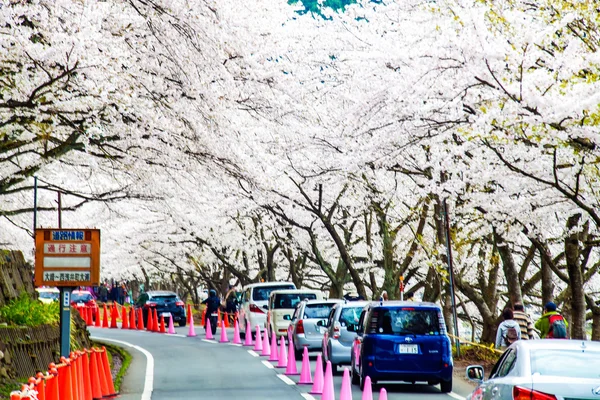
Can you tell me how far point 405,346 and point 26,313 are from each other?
803 centimetres

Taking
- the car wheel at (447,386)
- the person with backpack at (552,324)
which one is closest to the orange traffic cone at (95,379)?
the car wheel at (447,386)

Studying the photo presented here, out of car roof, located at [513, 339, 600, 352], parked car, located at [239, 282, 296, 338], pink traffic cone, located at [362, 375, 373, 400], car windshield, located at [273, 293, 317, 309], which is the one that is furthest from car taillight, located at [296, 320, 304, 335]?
car roof, located at [513, 339, 600, 352]

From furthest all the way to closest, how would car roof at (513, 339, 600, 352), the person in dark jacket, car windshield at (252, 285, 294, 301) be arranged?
the person in dark jacket → car windshield at (252, 285, 294, 301) → car roof at (513, 339, 600, 352)

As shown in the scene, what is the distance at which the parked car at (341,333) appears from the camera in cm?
1964

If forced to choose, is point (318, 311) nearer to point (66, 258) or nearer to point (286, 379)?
point (286, 379)

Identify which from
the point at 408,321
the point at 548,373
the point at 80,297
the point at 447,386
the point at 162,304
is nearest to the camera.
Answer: the point at 548,373

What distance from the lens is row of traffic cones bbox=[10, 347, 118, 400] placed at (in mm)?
9675

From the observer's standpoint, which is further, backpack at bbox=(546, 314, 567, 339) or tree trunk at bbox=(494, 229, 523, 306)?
tree trunk at bbox=(494, 229, 523, 306)

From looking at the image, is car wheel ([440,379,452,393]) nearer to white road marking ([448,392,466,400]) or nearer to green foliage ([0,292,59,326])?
white road marking ([448,392,466,400])

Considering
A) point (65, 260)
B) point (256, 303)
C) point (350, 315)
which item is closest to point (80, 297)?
point (256, 303)

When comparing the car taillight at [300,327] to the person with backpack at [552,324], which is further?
the car taillight at [300,327]

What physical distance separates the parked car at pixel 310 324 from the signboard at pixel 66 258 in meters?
8.61

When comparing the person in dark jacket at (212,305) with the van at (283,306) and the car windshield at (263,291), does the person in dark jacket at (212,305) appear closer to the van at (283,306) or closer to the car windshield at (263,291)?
the car windshield at (263,291)

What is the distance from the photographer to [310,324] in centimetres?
2331
